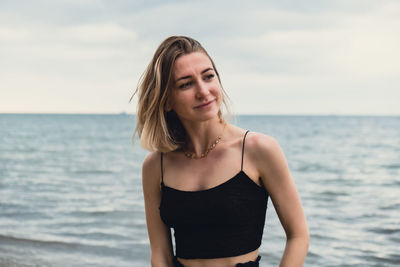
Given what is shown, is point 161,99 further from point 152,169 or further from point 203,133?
point 152,169

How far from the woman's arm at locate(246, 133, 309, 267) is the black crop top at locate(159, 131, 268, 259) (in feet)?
0.32

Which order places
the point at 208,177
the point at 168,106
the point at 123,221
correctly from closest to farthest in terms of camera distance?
the point at 208,177 → the point at 168,106 → the point at 123,221

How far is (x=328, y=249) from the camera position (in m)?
8.08

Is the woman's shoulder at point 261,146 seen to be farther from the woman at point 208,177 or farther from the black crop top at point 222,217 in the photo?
the black crop top at point 222,217

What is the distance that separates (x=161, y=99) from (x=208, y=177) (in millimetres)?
500

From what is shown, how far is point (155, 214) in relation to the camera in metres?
2.79

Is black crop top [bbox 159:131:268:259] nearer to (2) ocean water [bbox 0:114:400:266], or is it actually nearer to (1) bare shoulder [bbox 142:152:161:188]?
(1) bare shoulder [bbox 142:152:161:188]

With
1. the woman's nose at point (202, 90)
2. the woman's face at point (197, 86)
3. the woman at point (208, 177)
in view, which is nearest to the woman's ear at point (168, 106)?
the woman at point (208, 177)

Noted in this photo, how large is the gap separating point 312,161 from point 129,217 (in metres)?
16.8

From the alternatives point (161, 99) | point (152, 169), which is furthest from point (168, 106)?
point (152, 169)

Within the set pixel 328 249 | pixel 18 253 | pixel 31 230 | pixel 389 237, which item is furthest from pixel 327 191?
pixel 18 253

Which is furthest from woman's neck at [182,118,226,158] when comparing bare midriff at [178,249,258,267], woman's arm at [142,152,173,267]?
bare midriff at [178,249,258,267]

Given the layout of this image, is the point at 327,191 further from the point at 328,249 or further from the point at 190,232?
the point at 190,232

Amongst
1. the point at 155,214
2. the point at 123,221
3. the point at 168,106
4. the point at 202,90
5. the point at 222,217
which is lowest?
the point at 123,221
